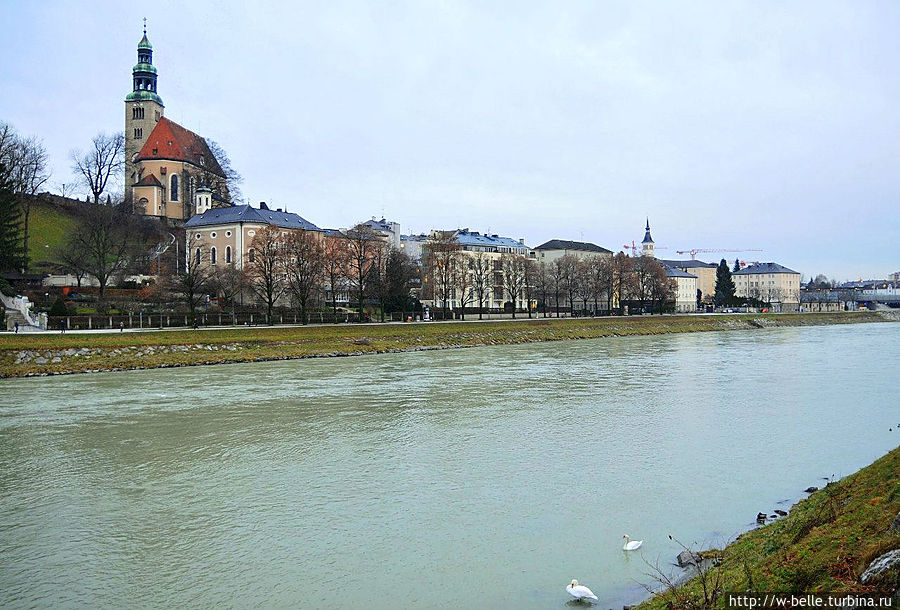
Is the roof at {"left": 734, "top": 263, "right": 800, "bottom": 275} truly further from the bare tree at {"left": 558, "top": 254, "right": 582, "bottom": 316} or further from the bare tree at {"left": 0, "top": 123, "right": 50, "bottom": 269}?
the bare tree at {"left": 0, "top": 123, "right": 50, "bottom": 269}

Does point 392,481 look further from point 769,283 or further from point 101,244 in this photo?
point 769,283

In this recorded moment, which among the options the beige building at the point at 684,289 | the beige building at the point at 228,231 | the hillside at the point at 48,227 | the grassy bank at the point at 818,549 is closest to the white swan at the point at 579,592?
Answer: the grassy bank at the point at 818,549

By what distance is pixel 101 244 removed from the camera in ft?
203

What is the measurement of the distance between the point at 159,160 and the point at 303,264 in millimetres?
50326

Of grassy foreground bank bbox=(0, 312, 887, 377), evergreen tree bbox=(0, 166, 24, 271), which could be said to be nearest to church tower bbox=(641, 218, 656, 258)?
grassy foreground bank bbox=(0, 312, 887, 377)

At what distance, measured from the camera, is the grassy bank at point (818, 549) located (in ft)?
21.1

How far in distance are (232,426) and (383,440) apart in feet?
16.7

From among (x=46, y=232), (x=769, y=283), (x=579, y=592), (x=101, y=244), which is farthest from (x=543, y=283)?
(x=769, y=283)

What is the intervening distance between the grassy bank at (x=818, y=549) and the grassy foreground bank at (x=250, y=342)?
110 feet

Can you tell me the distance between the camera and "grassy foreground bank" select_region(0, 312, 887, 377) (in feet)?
114

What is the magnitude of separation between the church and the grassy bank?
92553mm

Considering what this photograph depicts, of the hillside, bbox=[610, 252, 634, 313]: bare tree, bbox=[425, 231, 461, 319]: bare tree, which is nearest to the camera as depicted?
the hillside

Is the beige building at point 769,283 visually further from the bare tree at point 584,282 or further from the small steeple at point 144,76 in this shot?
the small steeple at point 144,76

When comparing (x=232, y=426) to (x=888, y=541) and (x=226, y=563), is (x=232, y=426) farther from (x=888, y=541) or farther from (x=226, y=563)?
(x=888, y=541)
